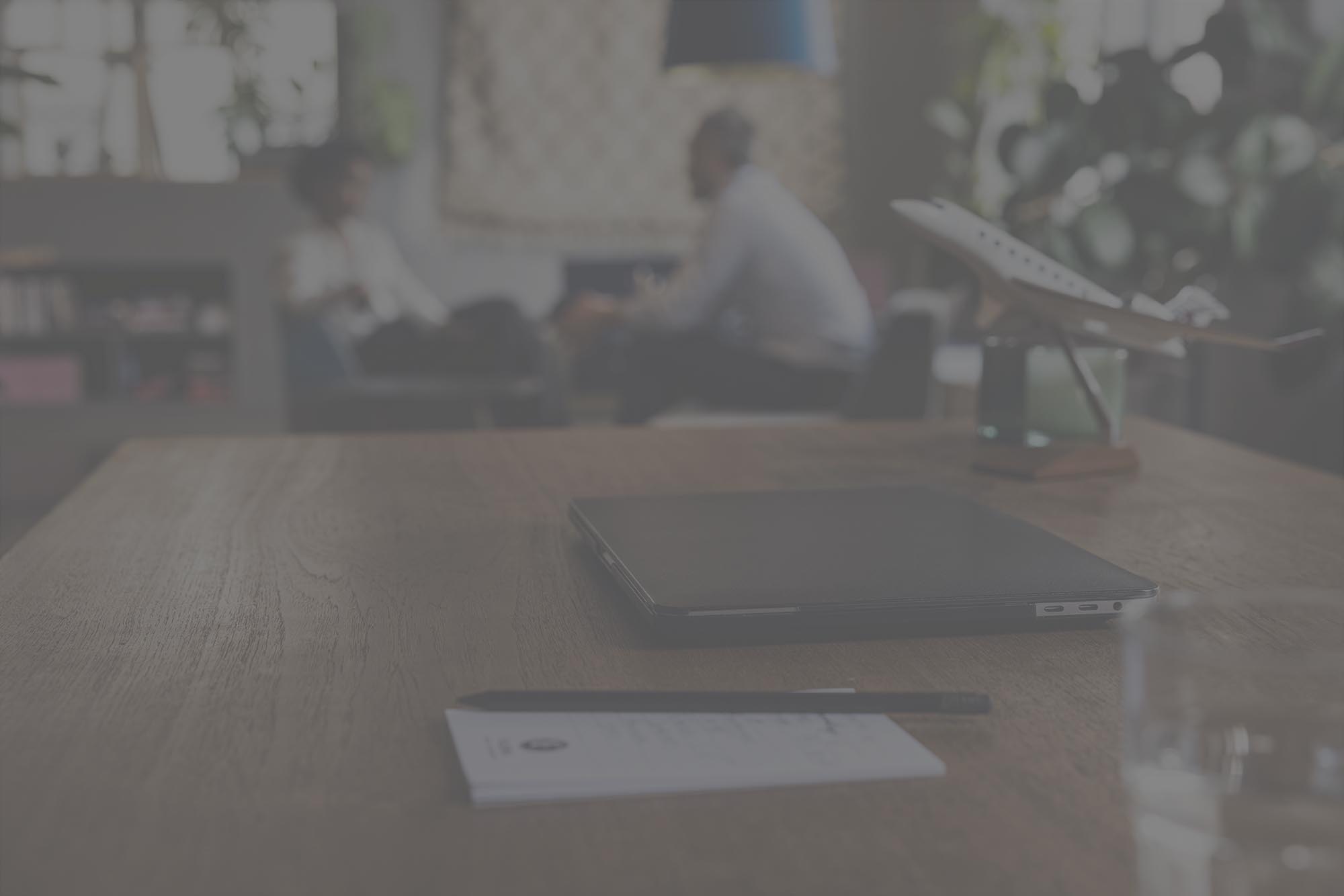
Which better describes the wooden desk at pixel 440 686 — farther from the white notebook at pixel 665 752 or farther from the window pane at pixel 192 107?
the window pane at pixel 192 107

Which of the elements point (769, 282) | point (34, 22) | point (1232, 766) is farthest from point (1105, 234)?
point (34, 22)

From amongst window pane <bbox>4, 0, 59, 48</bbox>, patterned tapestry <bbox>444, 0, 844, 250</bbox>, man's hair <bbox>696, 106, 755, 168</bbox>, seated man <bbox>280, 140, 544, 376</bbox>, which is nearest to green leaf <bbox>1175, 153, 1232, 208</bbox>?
man's hair <bbox>696, 106, 755, 168</bbox>

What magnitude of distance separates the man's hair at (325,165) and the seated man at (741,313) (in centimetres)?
113

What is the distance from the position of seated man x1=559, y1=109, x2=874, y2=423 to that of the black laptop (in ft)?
6.64

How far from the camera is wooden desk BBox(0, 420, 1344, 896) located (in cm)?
42

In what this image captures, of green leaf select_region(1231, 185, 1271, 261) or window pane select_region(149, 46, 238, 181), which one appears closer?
green leaf select_region(1231, 185, 1271, 261)

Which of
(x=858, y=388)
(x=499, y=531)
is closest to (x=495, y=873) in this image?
(x=499, y=531)

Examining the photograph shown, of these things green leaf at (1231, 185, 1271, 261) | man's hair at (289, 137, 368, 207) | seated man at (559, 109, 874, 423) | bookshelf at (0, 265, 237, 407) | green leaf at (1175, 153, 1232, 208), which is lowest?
bookshelf at (0, 265, 237, 407)

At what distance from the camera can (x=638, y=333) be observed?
124 inches

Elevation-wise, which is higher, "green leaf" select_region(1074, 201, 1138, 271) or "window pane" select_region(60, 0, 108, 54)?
"window pane" select_region(60, 0, 108, 54)

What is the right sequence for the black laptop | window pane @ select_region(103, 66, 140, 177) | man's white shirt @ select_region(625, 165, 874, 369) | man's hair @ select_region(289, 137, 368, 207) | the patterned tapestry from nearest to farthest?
the black laptop → man's white shirt @ select_region(625, 165, 874, 369) → man's hair @ select_region(289, 137, 368, 207) → window pane @ select_region(103, 66, 140, 177) → the patterned tapestry

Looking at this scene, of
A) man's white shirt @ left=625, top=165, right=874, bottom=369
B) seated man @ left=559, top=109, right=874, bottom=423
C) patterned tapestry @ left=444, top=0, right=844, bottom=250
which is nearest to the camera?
seated man @ left=559, top=109, right=874, bottom=423

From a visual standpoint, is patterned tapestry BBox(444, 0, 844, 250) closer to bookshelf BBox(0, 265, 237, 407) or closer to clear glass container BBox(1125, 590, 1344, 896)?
bookshelf BBox(0, 265, 237, 407)

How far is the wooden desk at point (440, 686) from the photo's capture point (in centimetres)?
42
